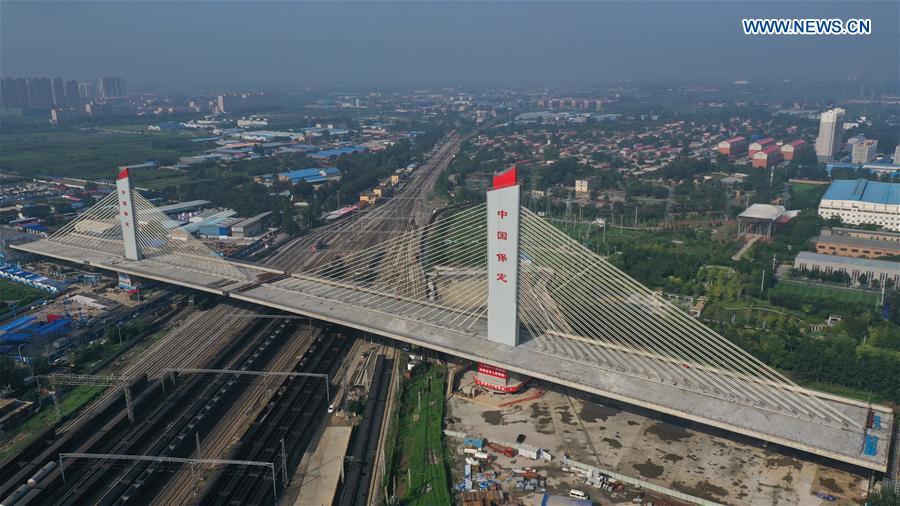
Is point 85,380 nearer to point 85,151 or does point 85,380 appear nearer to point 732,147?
point 85,151

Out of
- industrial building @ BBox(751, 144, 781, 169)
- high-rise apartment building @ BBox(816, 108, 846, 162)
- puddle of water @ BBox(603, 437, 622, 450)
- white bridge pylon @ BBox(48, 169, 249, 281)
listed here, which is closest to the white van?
puddle of water @ BBox(603, 437, 622, 450)

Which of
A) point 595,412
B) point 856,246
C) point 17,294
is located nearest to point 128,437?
point 595,412

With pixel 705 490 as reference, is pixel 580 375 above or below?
above

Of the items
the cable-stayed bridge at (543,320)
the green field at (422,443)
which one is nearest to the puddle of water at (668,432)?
the cable-stayed bridge at (543,320)

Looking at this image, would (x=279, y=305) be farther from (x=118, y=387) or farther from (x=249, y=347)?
(x=118, y=387)

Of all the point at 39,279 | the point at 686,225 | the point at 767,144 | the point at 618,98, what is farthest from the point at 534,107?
the point at 39,279
